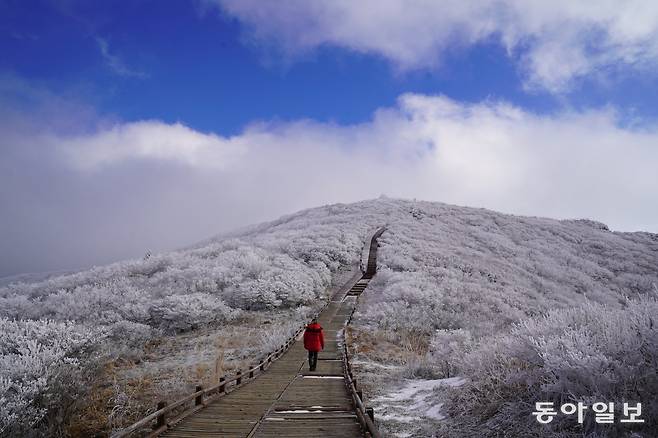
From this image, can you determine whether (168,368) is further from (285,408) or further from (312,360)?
(285,408)

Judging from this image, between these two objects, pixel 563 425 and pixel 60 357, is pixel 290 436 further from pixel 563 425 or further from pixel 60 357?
pixel 60 357

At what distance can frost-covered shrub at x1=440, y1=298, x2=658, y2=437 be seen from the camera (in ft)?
19.7

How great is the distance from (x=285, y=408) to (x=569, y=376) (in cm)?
650

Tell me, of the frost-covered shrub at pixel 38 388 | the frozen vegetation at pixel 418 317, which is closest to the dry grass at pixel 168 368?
the frozen vegetation at pixel 418 317

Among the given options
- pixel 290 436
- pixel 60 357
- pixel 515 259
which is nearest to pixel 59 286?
pixel 60 357

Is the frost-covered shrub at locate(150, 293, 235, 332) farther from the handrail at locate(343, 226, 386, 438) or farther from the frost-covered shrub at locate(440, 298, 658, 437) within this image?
the frost-covered shrub at locate(440, 298, 658, 437)

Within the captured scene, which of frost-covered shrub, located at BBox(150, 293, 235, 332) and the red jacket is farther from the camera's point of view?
frost-covered shrub, located at BBox(150, 293, 235, 332)

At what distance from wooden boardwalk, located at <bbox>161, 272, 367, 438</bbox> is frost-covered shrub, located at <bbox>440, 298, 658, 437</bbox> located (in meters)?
2.70

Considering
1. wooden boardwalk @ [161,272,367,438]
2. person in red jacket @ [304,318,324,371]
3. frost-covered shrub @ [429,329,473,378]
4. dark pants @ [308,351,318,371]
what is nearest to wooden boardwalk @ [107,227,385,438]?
wooden boardwalk @ [161,272,367,438]

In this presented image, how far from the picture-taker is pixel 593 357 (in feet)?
20.5

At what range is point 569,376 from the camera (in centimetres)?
680

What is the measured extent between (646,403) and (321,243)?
3823 cm

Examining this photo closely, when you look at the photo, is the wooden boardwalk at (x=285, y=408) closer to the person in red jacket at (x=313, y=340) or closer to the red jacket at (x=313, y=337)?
the person in red jacket at (x=313, y=340)

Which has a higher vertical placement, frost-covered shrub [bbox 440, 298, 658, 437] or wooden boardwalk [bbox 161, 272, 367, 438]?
frost-covered shrub [bbox 440, 298, 658, 437]
